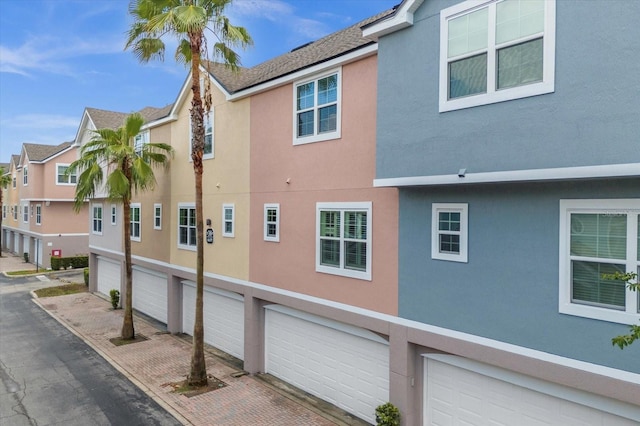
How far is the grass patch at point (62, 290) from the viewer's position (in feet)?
86.0

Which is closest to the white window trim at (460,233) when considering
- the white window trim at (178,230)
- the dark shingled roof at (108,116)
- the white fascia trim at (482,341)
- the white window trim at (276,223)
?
the white fascia trim at (482,341)

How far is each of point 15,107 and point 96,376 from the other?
6682cm

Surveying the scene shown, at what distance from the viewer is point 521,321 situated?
707 cm

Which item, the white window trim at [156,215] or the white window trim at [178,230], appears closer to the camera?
the white window trim at [178,230]

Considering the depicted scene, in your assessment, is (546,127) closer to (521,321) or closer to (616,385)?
(521,321)

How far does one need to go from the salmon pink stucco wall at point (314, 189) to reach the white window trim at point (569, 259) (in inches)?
133

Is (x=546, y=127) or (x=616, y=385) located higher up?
(x=546, y=127)

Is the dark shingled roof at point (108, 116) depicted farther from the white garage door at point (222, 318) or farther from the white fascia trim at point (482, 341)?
the white fascia trim at point (482, 341)

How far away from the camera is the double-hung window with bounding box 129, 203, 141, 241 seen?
2131 centimetres

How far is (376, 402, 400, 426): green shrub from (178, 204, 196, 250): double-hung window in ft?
34.4

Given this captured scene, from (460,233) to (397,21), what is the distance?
4514mm

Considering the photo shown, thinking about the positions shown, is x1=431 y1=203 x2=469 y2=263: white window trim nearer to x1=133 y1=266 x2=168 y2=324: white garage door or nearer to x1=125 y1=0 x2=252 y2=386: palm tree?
x1=125 y1=0 x2=252 y2=386: palm tree

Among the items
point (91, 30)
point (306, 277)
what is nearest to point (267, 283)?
point (306, 277)

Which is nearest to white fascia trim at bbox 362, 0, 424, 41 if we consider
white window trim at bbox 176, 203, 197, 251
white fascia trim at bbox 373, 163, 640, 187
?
white fascia trim at bbox 373, 163, 640, 187
